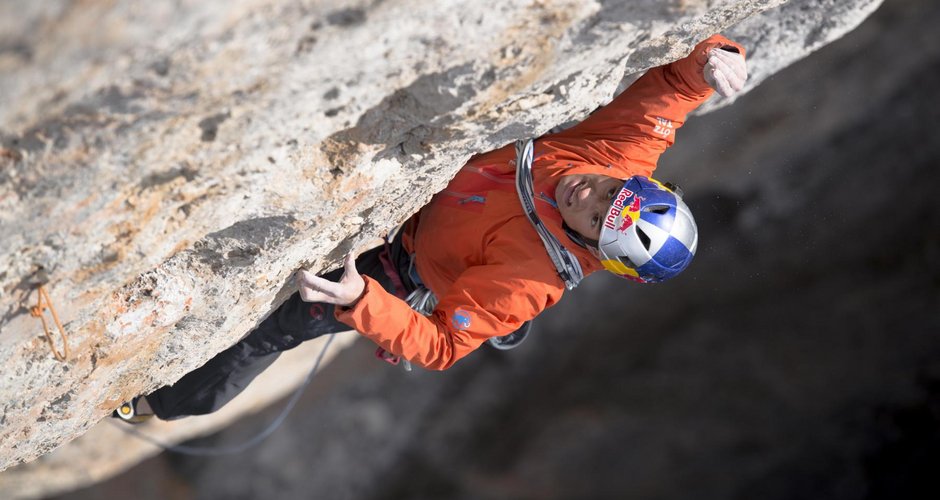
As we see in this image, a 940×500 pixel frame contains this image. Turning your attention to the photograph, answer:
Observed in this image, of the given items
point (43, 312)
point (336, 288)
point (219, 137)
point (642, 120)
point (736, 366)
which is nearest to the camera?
point (219, 137)

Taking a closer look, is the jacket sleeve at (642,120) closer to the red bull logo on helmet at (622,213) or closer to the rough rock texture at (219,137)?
the rough rock texture at (219,137)

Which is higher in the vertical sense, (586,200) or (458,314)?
(586,200)

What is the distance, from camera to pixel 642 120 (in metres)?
2.62

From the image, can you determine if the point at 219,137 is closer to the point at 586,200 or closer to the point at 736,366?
the point at 586,200

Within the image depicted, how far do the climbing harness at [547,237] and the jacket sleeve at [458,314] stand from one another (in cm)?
4

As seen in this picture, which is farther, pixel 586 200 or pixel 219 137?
pixel 586 200

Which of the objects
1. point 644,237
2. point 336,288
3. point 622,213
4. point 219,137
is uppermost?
point 219,137

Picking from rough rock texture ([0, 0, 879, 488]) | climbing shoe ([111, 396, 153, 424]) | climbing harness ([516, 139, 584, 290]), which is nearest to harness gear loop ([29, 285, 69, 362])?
rough rock texture ([0, 0, 879, 488])

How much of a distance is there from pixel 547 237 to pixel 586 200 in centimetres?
18

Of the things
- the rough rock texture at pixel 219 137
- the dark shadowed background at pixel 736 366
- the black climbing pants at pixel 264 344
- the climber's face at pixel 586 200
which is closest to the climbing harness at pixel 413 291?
the black climbing pants at pixel 264 344

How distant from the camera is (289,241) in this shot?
2.23 m

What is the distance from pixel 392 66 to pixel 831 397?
17.9ft

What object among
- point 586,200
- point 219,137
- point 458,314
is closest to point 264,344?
point 458,314

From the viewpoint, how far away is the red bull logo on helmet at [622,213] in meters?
2.34
